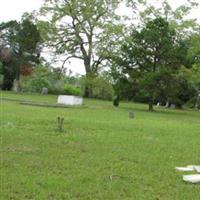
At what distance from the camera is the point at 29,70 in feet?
173

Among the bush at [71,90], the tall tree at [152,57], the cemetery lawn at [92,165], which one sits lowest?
the cemetery lawn at [92,165]

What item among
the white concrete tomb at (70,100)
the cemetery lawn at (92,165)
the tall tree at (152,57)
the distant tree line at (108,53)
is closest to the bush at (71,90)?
the distant tree line at (108,53)

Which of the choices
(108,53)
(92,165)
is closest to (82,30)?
(108,53)

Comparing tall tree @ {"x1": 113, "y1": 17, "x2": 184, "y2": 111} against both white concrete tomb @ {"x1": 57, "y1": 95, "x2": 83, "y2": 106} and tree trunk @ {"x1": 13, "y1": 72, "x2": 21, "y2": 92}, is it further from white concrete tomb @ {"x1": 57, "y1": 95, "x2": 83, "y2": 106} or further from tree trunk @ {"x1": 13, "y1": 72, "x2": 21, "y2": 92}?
tree trunk @ {"x1": 13, "y1": 72, "x2": 21, "y2": 92}

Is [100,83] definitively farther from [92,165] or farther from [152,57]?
[92,165]

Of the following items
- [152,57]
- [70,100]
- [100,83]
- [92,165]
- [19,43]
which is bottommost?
[92,165]

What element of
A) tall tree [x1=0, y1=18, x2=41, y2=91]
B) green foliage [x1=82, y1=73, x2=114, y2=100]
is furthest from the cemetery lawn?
tall tree [x1=0, y1=18, x2=41, y2=91]

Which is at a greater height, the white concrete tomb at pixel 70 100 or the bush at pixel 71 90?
the bush at pixel 71 90

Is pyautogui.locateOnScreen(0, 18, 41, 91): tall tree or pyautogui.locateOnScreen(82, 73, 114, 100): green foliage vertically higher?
pyautogui.locateOnScreen(0, 18, 41, 91): tall tree

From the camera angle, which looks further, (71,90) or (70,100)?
(71,90)

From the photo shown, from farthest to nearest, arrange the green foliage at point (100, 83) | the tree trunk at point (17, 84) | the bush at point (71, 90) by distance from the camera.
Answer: the bush at point (71, 90) → the tree trunk at point (17, 84) → the green foliage at point (100, 83)

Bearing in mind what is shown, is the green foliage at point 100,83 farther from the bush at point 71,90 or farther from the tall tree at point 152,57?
the bush at point 71,90

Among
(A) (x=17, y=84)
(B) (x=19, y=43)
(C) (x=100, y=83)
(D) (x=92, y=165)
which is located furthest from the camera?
(A) (x=17, y=84)

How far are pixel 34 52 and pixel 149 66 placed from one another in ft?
62.3
